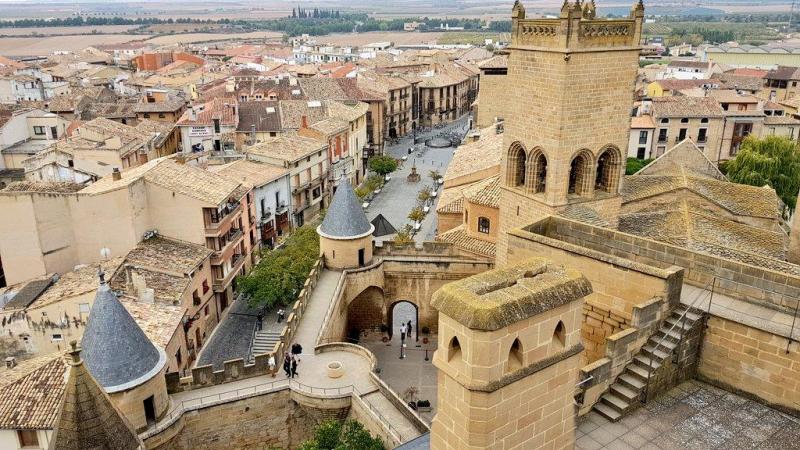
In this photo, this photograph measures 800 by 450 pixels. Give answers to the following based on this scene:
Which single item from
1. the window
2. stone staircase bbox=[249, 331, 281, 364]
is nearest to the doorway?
the window

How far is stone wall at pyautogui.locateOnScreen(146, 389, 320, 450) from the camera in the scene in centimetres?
2272

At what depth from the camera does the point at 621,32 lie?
73.4 ft

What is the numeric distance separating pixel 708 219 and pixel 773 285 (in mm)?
9600

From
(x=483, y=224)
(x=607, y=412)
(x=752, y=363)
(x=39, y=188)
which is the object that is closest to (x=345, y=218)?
(x=483, y=224)

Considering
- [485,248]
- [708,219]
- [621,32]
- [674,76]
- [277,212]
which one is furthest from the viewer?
[674,76]

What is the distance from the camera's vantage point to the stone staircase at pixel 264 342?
Result: 3266 centimetres

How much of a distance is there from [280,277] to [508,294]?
26362 mm

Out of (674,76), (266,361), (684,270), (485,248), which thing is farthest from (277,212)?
(674,76)

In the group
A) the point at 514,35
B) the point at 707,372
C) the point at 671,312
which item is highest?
the point at 514,35

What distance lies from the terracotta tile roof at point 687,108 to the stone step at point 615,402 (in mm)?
55600

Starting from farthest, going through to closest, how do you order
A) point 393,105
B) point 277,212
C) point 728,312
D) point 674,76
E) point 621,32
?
point 674,76
point 393,105
point 277,212
point 621,32
point 728,312

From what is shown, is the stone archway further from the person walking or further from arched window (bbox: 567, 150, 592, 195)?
arched window (bbox: 567, 150, 592, 195)

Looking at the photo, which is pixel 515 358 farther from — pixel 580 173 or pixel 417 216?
pixel 417 216

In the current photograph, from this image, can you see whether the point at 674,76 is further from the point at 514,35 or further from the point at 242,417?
the point at 242,417
